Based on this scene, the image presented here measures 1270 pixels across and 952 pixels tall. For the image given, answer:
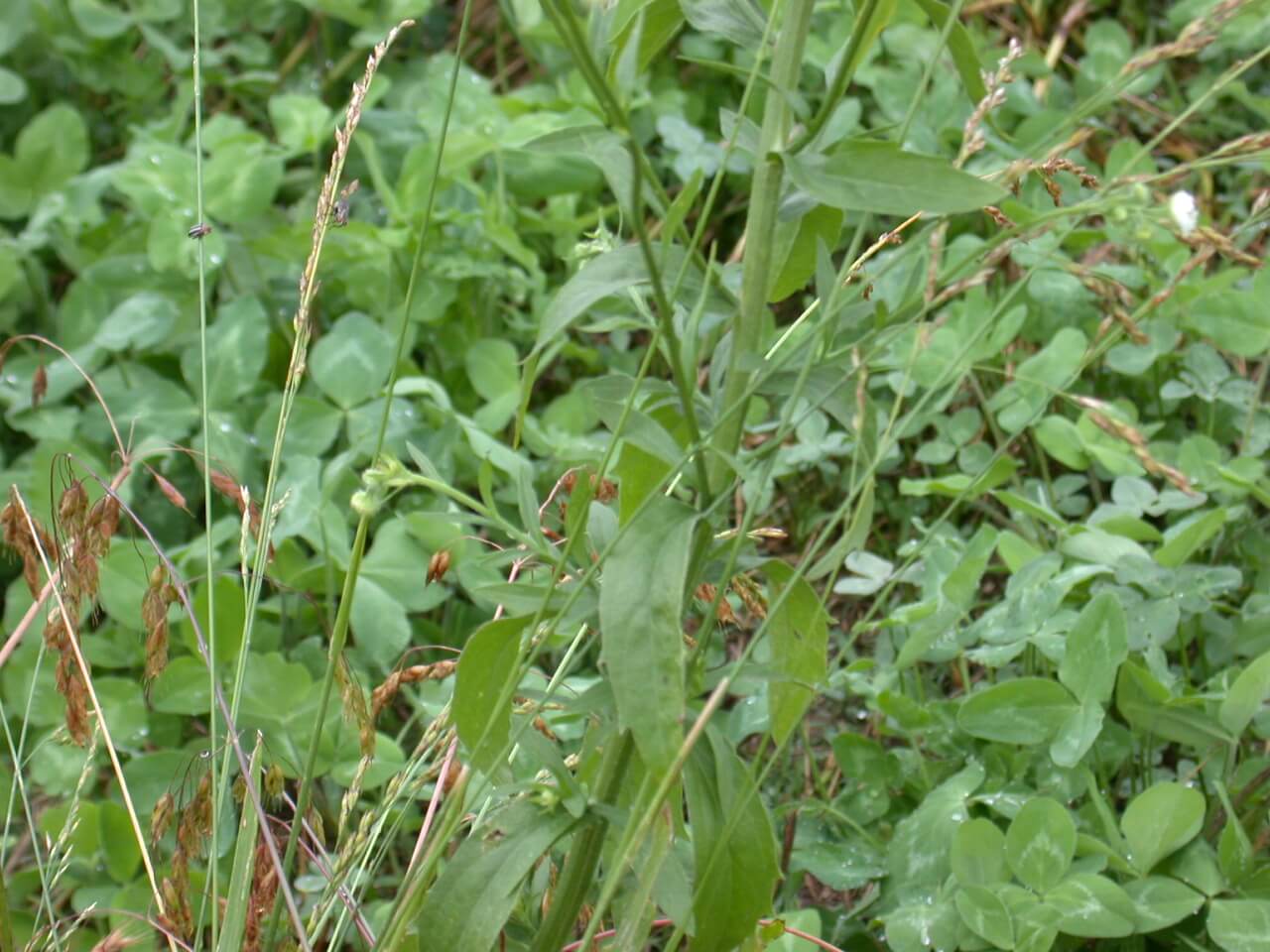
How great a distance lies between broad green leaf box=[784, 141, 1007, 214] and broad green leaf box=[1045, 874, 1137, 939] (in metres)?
0.65

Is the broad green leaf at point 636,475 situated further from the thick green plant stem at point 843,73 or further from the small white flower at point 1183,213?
the small white flower at point 1183,213

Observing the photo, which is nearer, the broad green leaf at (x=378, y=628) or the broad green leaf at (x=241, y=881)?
the broad green leaf at (x=241, y=881)

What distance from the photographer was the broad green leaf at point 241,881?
0.93 m

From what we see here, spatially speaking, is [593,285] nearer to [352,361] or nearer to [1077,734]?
[1077,734]

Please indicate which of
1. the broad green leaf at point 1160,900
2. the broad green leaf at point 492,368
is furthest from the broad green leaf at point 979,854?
the broad green leaf at point 492,368

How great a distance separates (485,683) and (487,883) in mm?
128

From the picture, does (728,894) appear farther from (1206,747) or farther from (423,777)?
(1206,747)

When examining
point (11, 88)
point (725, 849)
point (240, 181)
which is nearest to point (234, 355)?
point (240, 181)

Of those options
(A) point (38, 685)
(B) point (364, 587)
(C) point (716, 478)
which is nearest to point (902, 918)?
(C) point (716, 478)

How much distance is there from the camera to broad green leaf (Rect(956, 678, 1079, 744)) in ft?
4.10

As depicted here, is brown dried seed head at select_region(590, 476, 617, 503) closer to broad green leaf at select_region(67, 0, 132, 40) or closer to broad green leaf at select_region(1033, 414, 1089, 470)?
broad green leaf at select_region(1033, 414, 1089, 470)

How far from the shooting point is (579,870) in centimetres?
93

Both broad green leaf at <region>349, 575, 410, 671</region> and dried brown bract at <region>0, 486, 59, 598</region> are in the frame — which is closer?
dried brown bract at <region>0, 486, 59, 598</region>

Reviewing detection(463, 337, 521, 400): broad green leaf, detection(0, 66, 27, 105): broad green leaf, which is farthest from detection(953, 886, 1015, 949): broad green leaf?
detection(0, 66, 27, 105): broad green leaf
